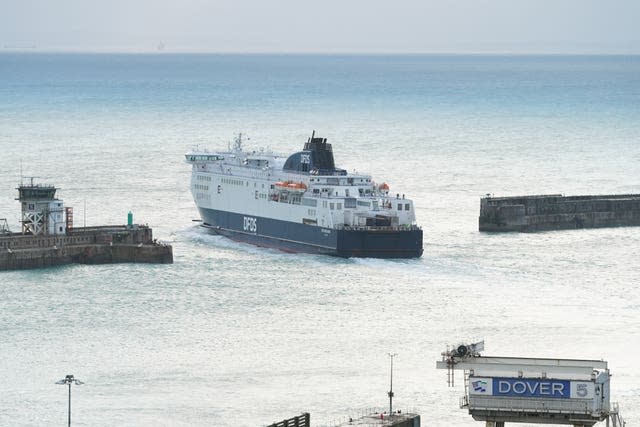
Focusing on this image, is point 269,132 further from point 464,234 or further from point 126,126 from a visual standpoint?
point 464,234

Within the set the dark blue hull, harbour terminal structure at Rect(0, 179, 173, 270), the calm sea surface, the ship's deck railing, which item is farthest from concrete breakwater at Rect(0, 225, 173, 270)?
the ship's deck railing

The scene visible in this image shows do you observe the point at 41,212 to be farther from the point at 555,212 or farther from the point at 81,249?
the point at 555,212

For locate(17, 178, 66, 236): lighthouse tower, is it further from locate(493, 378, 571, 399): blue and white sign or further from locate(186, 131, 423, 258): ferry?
locate(493, 378, 571, 399): blue and white sign

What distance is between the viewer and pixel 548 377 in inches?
1783

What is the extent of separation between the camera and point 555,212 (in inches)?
4082

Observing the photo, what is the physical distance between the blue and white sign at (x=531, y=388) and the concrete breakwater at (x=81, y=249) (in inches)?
1702

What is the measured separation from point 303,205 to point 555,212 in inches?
605

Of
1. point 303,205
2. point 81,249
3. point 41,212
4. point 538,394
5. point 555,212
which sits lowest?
point 538,394

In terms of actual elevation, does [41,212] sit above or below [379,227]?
above

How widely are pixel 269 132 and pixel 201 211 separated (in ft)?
214

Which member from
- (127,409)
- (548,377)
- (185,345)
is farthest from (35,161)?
(548,377)

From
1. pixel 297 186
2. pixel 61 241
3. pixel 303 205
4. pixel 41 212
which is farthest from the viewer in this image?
pixel 297 186

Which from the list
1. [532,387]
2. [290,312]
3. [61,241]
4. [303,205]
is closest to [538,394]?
[532,387]

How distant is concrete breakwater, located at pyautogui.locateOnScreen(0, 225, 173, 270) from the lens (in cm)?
8606
